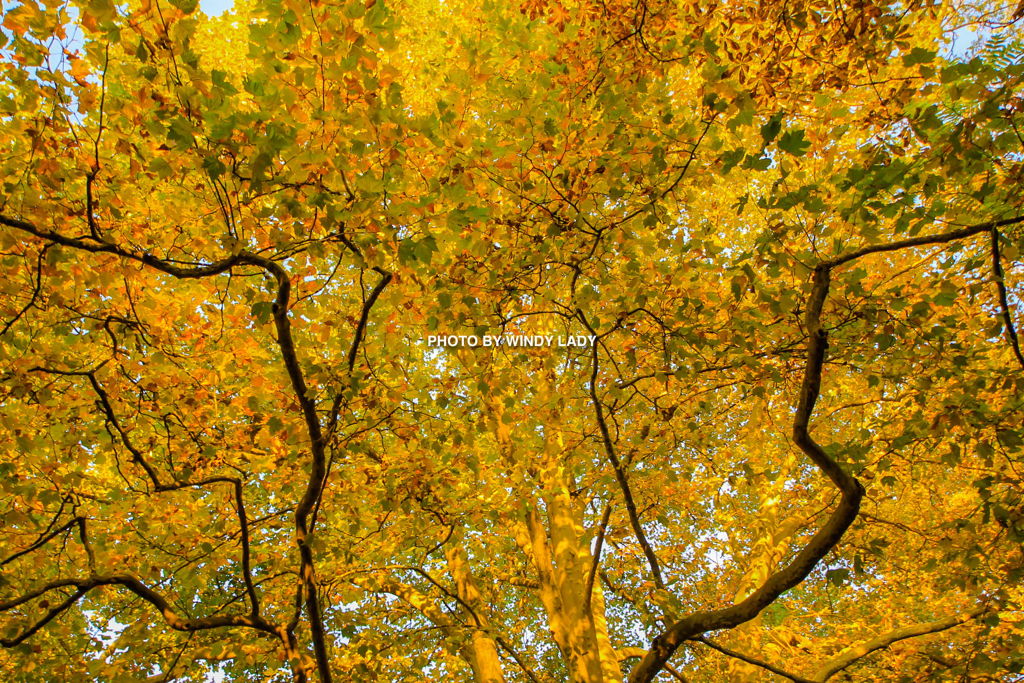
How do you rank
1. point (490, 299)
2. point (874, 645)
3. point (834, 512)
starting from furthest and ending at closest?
1. point (874, 645)
2. point (490, 299)
3. point (834, 512)

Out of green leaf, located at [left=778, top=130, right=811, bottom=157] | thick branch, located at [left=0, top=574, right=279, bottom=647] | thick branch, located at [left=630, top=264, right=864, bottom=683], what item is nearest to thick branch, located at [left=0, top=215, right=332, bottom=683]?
thick branch, located at [left=0, top=574, right=279, bottom=647]

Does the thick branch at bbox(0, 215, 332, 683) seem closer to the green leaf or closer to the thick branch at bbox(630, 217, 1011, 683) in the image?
the thick branch at bbox(630, 217, 1011, 683)

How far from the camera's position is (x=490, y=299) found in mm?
4387

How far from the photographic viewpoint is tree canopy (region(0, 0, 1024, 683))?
11.1 feet

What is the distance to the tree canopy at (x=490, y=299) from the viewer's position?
133 inches

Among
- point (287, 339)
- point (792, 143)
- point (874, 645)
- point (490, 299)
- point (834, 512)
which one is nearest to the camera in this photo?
point (792, 143)

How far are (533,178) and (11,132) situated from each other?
3.56m

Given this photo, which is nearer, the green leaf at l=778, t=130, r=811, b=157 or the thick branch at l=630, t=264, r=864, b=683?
the green leaf at l=778, t=130, r=811, b=157

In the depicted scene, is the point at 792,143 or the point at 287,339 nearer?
the point at 792,143

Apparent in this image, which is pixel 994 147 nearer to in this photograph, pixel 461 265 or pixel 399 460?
pixel 461 265

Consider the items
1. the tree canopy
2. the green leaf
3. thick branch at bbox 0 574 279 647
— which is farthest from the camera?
the tree canopy

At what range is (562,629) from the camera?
20.6ft

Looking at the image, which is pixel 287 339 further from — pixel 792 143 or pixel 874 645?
pixel 874 645

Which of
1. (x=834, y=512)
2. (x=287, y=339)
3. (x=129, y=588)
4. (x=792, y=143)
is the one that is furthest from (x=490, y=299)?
(x=129, y=588)
